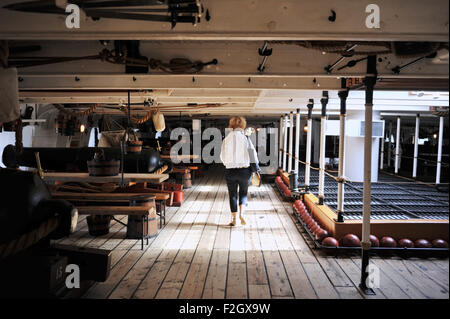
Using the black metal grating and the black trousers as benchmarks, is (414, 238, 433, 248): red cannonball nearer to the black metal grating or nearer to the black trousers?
the black metal grating

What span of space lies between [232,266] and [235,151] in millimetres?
2176

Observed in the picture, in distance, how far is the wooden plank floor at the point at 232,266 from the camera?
3.26 meters

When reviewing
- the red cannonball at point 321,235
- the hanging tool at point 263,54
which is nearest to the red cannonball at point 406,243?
the red cannonball at point 321,235

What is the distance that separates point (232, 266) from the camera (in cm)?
396

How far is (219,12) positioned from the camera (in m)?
2.31

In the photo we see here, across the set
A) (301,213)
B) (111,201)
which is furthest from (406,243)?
(111,201)

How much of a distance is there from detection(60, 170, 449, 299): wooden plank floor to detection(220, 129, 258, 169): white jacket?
107 cm

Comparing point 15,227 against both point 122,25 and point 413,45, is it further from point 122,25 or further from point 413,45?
point 413,45

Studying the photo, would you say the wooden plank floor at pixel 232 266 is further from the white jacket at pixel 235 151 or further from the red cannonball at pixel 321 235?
the white jacket at pixel 235 151

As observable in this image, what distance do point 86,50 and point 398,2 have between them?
2.86 m

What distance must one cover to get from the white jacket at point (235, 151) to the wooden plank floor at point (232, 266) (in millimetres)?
1067

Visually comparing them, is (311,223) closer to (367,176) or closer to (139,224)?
(367,176)

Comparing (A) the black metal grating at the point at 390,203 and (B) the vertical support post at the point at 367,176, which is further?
(A) the black metal grating at the point at 390,203
